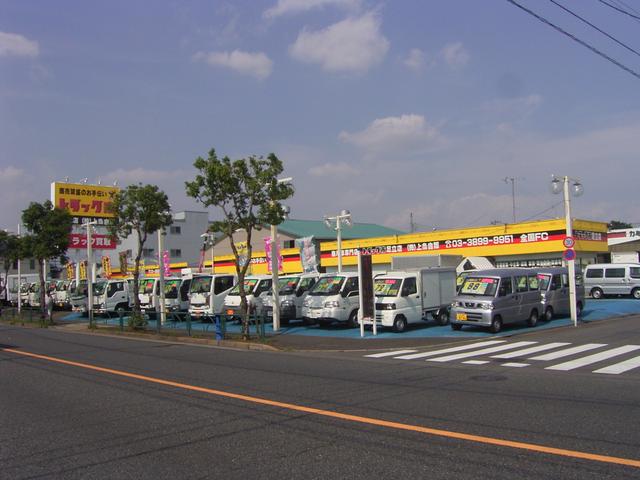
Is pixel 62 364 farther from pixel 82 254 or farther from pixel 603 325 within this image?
pixel 82 254

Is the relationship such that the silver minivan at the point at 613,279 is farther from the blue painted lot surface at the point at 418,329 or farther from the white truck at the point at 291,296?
the white truck at the point at 291,296

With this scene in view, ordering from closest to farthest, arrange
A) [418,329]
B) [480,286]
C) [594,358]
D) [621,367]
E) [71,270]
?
[621,367]
[594,358]
[480,286]
[418,329]
[71,270]

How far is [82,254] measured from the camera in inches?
2594

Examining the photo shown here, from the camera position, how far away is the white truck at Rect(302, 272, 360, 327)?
68.7 ft

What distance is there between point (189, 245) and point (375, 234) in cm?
2949

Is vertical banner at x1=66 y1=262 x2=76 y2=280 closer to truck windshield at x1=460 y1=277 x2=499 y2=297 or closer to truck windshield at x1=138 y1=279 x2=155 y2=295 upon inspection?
truck windshield at x1=138 y1=279 x2=155 y2=295

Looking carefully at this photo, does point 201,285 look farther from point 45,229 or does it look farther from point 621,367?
point 621,367

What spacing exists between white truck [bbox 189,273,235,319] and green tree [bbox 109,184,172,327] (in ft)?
8.76

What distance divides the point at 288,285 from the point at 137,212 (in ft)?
23.2

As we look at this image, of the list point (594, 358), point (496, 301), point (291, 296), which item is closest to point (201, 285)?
point (291, 296)

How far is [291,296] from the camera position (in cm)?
2377

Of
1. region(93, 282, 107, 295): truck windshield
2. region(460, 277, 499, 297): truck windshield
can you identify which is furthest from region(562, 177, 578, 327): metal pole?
region(93, 282, 107, 295): truck windshield

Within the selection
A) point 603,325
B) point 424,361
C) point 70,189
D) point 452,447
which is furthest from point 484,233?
point 452,447

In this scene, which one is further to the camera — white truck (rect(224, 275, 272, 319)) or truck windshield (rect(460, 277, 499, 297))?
white truck (rect(224, 275, 272, 319))
